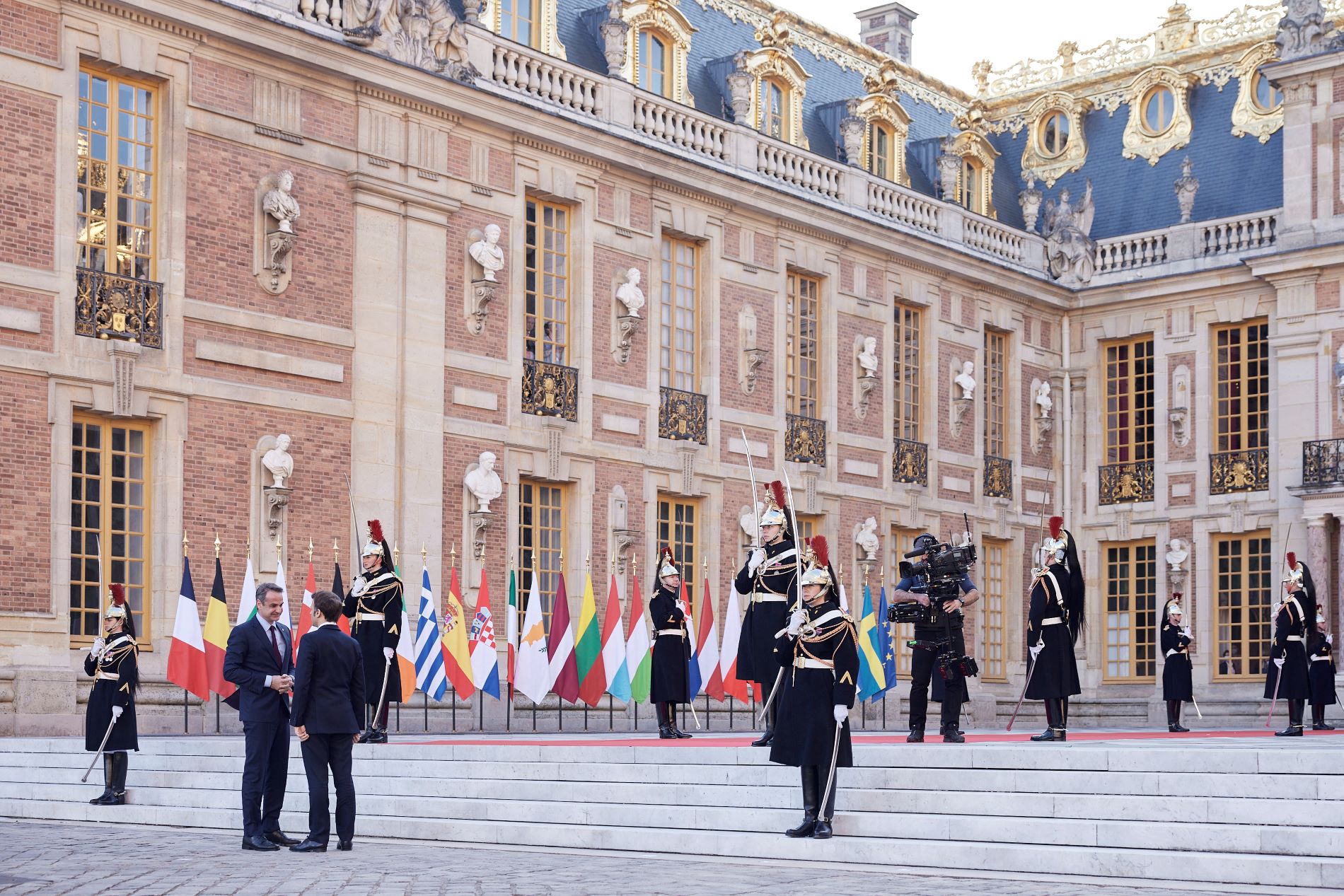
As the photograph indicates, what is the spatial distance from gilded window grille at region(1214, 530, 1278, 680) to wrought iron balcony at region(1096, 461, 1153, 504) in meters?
1.54

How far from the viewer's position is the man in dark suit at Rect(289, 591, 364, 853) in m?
11.8

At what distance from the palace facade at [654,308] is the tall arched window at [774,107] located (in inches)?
7.9

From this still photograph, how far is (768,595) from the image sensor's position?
14938mm

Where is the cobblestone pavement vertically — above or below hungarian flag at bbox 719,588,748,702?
below

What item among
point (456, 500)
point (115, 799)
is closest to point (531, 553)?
point (456, 500)

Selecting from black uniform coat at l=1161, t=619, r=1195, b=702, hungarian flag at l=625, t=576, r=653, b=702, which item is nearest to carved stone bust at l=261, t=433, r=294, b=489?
hungarian flag at l=625, t=576, r=653, b=702

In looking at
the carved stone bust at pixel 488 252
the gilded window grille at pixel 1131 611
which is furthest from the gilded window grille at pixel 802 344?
the gilded window grille at pixel 1131 611

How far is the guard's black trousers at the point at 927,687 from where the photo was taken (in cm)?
1471

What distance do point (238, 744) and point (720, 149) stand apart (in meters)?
13.4

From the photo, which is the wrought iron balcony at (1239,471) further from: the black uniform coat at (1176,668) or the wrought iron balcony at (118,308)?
the wrought iron balcony at (118,308)

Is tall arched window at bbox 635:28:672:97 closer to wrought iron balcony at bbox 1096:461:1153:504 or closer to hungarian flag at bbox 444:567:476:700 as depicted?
hungarian flag at bbox 444:567:476:700

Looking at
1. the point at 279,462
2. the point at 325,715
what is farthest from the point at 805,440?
the point at 325,715

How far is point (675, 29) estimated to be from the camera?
26875 mm

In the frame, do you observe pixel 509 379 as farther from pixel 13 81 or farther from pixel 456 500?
pixel 13 81
